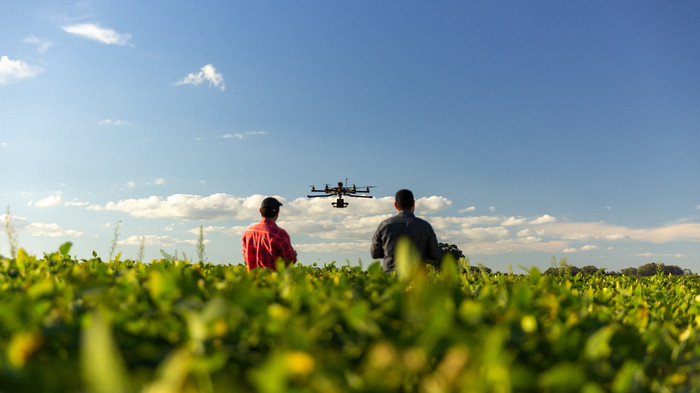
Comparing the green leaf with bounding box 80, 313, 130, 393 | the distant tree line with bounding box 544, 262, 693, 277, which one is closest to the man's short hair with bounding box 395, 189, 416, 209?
the distant tree line with bounding box 544, 262, 693, 277

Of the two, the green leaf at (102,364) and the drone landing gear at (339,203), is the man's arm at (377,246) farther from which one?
the drone landing gear at (339,203)

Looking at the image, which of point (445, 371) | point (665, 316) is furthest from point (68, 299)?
point (665, 316)

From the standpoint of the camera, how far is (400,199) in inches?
325

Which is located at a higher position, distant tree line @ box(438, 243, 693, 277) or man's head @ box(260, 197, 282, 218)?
man's head @ box(260, 197, 282, 218)

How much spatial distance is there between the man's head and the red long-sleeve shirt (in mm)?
84

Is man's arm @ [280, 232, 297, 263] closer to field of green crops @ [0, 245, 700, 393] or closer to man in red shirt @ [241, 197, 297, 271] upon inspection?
man in red shirt @ [241, 197, 297, 271]

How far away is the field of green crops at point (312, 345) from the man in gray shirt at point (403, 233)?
544 centimetres

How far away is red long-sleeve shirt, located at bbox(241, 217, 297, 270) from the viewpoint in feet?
26.1

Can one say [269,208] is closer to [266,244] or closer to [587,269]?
[266,244]

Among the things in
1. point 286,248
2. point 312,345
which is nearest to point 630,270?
point 286,248

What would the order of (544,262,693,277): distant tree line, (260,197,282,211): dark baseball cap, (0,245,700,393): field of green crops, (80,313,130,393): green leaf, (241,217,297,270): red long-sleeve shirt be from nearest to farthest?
(80,313,130,393): green leaf → (0,245,700,393): field of green crops → (241,217,297,270): red long-sleeve shirt → (260,197,282,211): dark baseball cap → (544,262,693,277): distant tree line

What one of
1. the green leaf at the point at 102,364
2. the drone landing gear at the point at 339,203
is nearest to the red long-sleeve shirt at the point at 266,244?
the green leaf at the point at 102,364

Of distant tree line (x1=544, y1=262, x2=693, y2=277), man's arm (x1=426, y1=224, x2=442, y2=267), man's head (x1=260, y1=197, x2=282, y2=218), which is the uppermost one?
man's head (x1=260, y1=197, x2=282, y2=218)

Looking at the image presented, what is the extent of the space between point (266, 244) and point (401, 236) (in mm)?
2140
